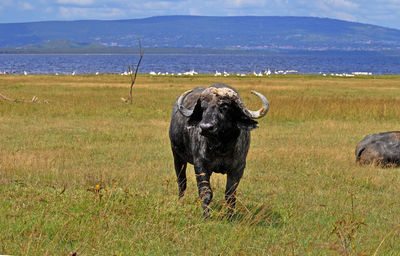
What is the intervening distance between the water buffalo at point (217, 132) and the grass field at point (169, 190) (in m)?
0.50

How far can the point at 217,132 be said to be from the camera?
7.63 m

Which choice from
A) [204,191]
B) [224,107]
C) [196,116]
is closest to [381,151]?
[204,191]

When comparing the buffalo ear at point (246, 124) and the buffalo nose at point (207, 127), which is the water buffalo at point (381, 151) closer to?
the buffalo ear at point (246, 124)

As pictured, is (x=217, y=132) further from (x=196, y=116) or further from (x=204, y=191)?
(x=204, y=191)

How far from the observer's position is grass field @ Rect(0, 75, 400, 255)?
654cm

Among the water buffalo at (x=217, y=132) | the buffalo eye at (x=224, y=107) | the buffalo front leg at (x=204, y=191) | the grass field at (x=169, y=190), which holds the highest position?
the buffalo eye at (x=224, y=107)

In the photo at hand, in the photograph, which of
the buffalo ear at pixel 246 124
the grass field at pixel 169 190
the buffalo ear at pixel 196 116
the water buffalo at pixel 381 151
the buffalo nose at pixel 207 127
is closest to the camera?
the grass field at pixel 169 190

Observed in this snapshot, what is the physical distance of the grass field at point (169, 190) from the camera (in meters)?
6.54

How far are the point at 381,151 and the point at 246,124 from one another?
7.67 metres

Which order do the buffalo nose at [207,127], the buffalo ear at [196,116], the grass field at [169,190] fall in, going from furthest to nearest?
the buffalo ear at [196,116] → the buffalo nose at [207,127] → the grass field at [169,190]

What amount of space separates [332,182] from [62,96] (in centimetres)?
2602

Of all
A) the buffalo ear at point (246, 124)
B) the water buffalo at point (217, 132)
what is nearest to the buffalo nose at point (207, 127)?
the water buffalo at point (217, 132)

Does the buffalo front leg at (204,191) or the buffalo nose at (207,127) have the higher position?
the buffalo nose at (207,127)

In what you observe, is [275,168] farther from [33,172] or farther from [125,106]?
[125,106]
